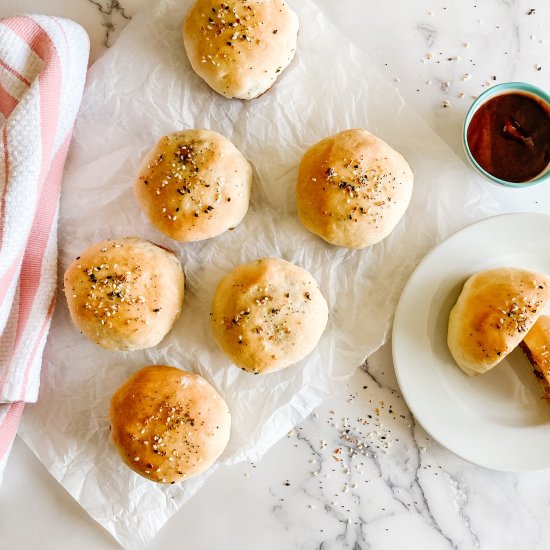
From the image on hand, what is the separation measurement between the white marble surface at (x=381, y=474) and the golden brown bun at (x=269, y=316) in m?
0.36

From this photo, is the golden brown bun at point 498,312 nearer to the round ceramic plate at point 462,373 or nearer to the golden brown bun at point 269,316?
the round ceramic plate at point 462,373

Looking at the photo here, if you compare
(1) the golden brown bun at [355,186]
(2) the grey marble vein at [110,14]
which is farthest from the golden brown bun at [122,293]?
(2) the grey marble vein at [110,14]

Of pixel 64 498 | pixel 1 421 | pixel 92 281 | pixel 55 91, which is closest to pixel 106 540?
pixel 64 498

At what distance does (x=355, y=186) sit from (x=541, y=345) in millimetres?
798

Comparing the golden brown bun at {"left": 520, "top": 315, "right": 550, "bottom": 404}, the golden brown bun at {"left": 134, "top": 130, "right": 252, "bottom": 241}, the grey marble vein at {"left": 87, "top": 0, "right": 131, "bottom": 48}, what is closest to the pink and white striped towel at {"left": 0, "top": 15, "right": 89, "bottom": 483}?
the grey marble vein at {"left": 87, "top": 0, "right": 131, "bottom": 48}

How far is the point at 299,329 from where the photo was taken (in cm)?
200

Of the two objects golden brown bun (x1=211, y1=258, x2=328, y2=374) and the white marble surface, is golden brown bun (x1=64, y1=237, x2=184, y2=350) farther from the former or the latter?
the white marble surface

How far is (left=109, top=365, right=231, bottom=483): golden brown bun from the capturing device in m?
2.03

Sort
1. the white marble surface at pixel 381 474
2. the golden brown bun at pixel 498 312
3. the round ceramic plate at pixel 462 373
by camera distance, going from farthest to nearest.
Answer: the white marble surface at pixel 381 474
the round ceramic plate at pixel 462 373
the golden brown bun at pixel 498 312

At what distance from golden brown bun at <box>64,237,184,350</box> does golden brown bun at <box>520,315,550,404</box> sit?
1187mm

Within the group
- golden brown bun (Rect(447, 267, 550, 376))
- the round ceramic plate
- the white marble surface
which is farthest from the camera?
the white marble surface

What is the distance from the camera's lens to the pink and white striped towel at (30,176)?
2.03 meters

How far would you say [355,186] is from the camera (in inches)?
78.5

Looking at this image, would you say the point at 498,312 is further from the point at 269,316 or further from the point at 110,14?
the point at 110,14
